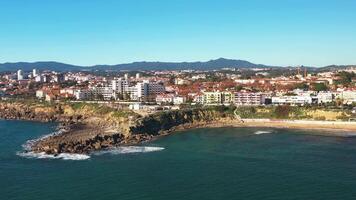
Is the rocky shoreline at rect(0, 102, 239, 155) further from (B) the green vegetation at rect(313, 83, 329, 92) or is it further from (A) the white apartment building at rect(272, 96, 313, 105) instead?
(B) the green vegetation at rect(313, 83, 329, 92)

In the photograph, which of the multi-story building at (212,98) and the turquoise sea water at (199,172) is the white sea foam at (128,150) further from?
the multi-story building at (212,98)

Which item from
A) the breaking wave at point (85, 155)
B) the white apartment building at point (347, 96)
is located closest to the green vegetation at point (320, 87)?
the white apartment building at point (347, 96)

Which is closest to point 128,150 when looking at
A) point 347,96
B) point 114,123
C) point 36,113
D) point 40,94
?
point 114,123

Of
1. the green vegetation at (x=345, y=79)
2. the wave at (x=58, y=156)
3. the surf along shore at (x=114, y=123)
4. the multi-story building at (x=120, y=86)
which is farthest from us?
the green vegetation at (x=345, y=79)

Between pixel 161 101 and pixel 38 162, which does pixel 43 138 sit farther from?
pixel 161 101

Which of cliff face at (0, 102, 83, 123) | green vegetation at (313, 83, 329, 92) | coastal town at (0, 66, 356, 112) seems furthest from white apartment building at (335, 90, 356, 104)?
cliff face at (0, 102, 83, 123)

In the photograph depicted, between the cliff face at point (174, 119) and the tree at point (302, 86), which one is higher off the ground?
the tree at point (302, 86)
